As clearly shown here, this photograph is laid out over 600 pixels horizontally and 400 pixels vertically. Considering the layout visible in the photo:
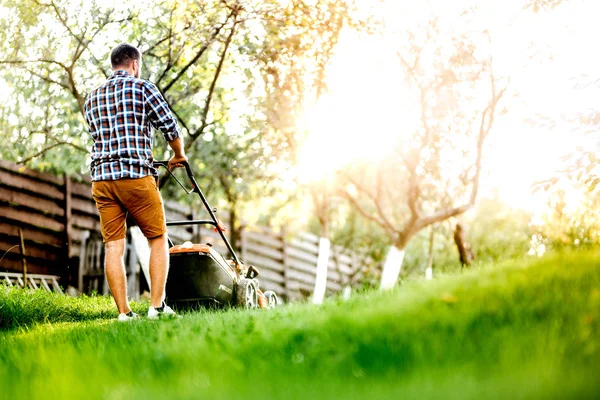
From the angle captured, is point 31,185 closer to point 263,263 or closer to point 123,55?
point 123,55

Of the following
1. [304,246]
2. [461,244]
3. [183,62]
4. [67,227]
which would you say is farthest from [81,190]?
[304,246]

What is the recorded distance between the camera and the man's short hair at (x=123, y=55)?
19.0 ft

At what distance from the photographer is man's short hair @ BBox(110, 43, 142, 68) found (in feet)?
19.0

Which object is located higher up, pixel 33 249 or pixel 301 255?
pixel 33 249

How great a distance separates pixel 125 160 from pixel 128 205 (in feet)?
1.08

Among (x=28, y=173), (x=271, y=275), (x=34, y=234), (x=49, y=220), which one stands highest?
(x=28, y=173)

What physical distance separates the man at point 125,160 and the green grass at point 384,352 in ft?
3.84

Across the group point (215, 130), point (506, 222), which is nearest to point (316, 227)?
point (506, 222)

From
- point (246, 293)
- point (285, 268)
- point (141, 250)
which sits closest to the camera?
point (246, 293)

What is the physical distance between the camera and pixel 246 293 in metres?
7.35

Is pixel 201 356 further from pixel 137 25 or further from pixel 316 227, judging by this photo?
pixel 316 227

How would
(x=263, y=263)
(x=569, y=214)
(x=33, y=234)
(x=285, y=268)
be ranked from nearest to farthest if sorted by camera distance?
(x=33, y=234), (x=569, y=214), (x=263, y=263), (x=285, y=268)

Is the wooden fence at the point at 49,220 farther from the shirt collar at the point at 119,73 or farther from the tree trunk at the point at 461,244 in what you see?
the shirt collar at the point at 119,73

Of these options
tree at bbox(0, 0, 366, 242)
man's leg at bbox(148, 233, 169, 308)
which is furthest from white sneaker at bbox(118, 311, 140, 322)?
tree at bbox(0, 0, 366, 242)
